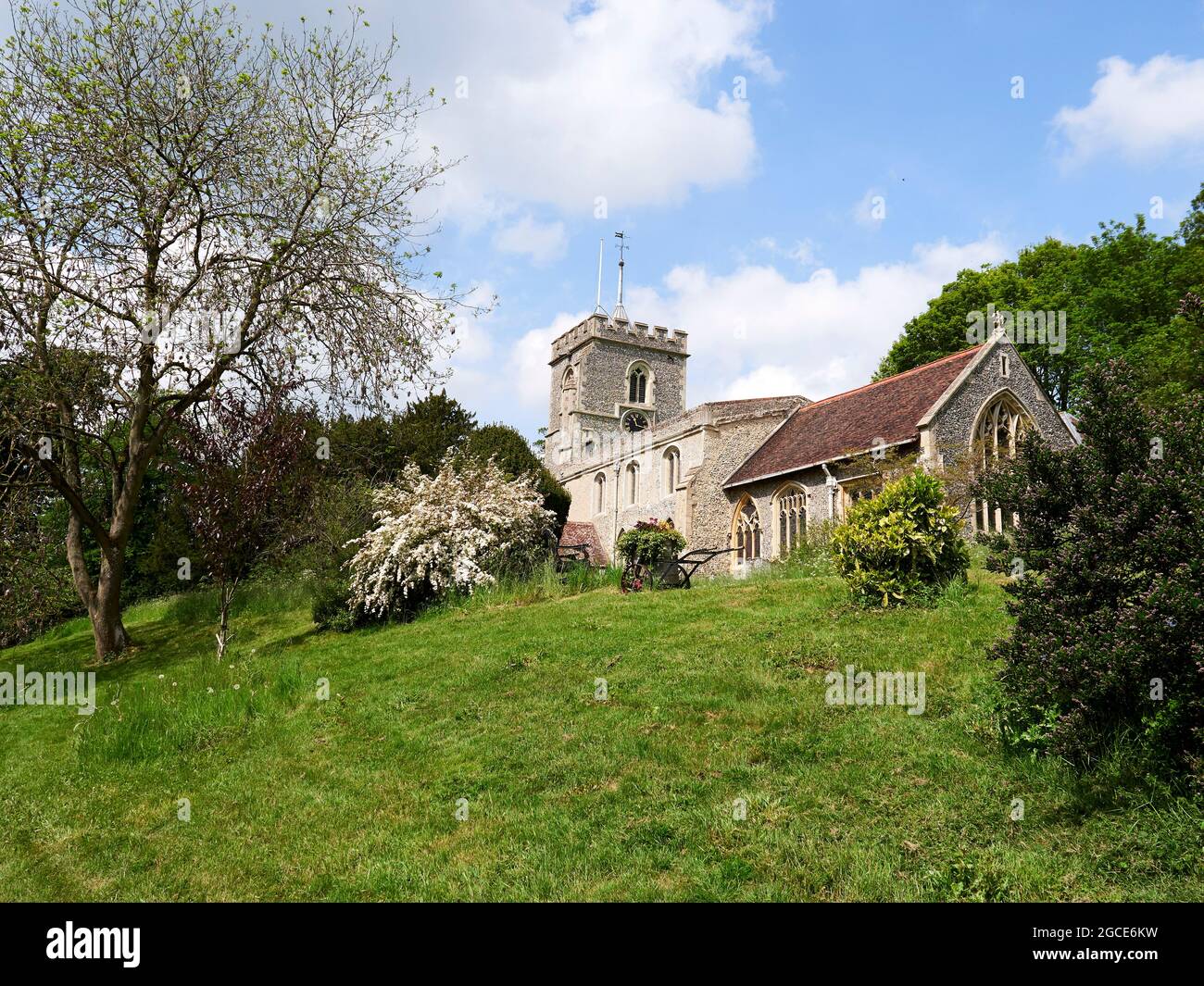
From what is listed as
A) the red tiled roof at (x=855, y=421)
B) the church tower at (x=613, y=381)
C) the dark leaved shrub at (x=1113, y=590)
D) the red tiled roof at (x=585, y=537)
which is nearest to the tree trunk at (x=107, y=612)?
the dark leaved shrub at (x=1113, y=590)

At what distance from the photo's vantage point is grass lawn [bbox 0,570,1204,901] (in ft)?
14.3

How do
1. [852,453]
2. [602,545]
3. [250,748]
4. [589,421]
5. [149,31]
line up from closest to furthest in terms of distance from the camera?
[250,748]
[149,31]
[852,453]
[602,545]
[589,421]

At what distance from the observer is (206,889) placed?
5000mm

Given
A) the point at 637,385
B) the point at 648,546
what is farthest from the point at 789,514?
the point at 637,385

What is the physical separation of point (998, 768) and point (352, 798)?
4.78m

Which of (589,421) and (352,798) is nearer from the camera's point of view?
(352,798)

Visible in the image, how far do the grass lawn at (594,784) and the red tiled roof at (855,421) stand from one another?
11109 mm

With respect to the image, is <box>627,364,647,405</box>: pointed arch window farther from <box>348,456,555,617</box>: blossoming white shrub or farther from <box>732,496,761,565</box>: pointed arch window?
<box>348,456,555,617</box>: blossoming white shrub

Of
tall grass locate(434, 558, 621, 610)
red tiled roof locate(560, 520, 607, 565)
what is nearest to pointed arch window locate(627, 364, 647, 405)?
red tiled roof locate(560, 520, 607, 565)

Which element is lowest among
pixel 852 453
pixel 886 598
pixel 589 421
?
pixel 886 598

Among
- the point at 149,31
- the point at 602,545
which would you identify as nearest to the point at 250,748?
the point at 149,31

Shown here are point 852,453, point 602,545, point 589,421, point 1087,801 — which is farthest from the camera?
point 589,421

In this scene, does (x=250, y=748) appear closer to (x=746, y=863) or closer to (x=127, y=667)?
(x=746, y=863)

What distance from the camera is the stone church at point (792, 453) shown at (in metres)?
19.8
